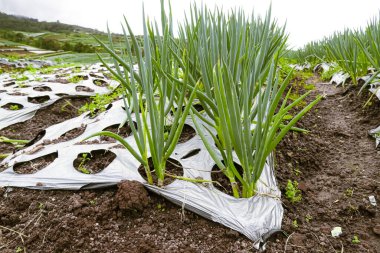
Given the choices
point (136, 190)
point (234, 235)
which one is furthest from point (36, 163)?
point (234, 235)

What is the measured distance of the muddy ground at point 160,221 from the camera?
871 mm

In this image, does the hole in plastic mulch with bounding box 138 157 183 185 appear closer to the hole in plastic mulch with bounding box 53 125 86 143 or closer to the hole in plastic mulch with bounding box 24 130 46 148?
the hole in plastic mulch with bounding box 53 125 86 143

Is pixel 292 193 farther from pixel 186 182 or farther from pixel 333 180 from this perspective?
pixel 186 182

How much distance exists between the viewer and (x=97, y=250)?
85cm

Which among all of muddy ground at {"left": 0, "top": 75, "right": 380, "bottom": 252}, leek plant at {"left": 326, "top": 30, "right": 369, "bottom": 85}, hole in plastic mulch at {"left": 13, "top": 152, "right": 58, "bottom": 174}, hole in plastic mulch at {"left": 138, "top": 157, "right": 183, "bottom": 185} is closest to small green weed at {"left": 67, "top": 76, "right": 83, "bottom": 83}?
hole in plastic mulch at {"left": 13, "top": 152, "right": 58, "bottom": 174}

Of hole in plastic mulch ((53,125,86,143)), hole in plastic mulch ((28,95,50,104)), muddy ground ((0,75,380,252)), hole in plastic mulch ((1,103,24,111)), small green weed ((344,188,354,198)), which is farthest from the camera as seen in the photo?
hole in plastic mulch ((28,95,50,104))

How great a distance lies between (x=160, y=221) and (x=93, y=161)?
1.73 feet

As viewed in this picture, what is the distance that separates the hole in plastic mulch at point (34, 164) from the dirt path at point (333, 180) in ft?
3.39

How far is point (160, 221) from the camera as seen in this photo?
37.0 inches

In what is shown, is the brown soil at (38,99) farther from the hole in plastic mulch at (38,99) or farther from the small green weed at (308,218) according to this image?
the small green weed at (308,218)

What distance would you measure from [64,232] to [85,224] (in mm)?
62

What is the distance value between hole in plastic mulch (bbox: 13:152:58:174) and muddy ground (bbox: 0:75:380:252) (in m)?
0.16

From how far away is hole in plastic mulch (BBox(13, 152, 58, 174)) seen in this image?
1311mm

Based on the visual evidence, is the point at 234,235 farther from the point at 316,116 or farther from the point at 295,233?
A: the point at 316,116
